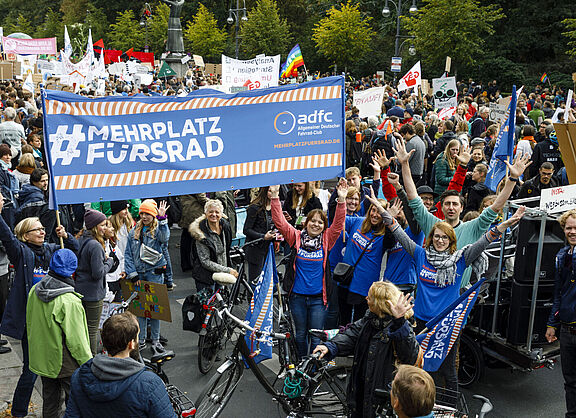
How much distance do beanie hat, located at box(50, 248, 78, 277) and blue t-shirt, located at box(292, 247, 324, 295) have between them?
7.13 feet

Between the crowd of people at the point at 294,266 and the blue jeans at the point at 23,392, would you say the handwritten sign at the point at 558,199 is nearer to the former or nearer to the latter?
the crowd of people at the point at 294,266

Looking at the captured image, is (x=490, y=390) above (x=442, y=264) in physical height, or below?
below

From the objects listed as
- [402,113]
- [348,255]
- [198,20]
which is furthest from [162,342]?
[198,20]

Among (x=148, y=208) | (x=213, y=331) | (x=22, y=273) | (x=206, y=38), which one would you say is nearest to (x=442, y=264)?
(x=213, y=331)

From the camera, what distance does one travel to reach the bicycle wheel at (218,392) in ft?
16.5

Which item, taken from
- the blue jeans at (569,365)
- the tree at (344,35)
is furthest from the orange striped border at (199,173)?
the tree at (344,35)

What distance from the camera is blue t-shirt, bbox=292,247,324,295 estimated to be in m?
6.11

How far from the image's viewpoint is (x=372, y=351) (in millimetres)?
4289

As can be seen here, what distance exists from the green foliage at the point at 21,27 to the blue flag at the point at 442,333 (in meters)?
98.4

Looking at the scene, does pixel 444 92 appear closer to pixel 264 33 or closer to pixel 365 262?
pixel 365 262

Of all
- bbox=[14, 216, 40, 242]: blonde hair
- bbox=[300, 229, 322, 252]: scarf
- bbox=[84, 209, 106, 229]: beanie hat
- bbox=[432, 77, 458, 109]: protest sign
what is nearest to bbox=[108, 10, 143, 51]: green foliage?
bbox=[432, 77, 458, 109]: protest sign

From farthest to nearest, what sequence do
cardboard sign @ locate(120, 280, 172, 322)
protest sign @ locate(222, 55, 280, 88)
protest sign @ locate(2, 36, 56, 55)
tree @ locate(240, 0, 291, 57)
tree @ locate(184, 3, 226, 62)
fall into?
tree @ locate(184, 3, 226, 62), tree @ locate(240, 0, 291, 57), protest sign @ locate(2, 36, 56, 55), protest sign @ locate(222, 55, 280, 88), cardboard sign @ locate(120, 280, 172, 322)

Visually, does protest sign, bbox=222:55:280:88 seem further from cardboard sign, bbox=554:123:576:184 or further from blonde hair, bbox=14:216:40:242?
blonde hair, bbox=14:216:40:242

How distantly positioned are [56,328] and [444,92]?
15443mm
